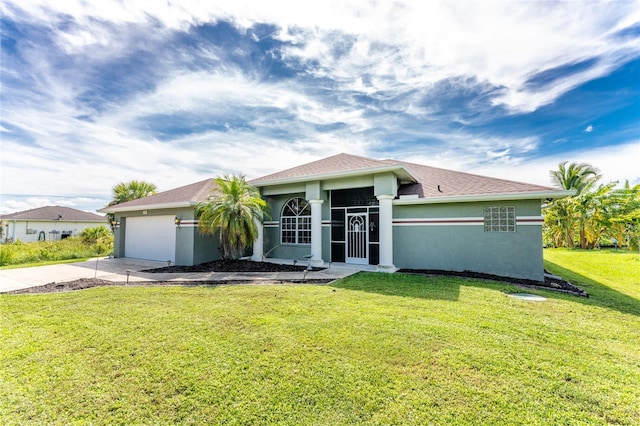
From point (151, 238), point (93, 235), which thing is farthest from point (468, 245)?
point (93, 235)

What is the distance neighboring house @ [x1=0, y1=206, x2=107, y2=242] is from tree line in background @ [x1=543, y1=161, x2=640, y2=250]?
46.9m

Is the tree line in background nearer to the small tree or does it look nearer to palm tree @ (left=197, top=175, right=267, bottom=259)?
palm tree @ (left=197, top=175, right=267, bottom=259)

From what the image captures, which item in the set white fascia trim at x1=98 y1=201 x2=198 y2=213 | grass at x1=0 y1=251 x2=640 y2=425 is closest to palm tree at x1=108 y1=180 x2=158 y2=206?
white fascia trim at x1=98 y1=201 x2=198 y2=213

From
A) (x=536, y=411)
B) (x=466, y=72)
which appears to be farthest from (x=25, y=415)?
(x=466, y=72)

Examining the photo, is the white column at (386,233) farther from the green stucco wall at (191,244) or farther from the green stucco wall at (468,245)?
the green stucco wall at (191,244)

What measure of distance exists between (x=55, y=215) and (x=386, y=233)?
39170 millimetres

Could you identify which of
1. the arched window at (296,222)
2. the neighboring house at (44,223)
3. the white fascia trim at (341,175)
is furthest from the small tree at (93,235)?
the arched window at (296,222)

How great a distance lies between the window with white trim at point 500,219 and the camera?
32.0ft

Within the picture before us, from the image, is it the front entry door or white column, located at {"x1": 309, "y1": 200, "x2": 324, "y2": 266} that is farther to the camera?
the front entry door

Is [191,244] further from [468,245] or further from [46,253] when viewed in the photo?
[468,245]

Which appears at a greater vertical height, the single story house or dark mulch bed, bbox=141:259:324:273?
the single story house

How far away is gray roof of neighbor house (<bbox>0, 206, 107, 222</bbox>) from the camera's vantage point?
29.9m

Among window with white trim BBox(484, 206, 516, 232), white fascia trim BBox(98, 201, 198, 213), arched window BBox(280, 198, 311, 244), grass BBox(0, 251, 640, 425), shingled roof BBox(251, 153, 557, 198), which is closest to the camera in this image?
grass BBox(0, 251, 640, 425)

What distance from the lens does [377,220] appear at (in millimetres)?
12375
